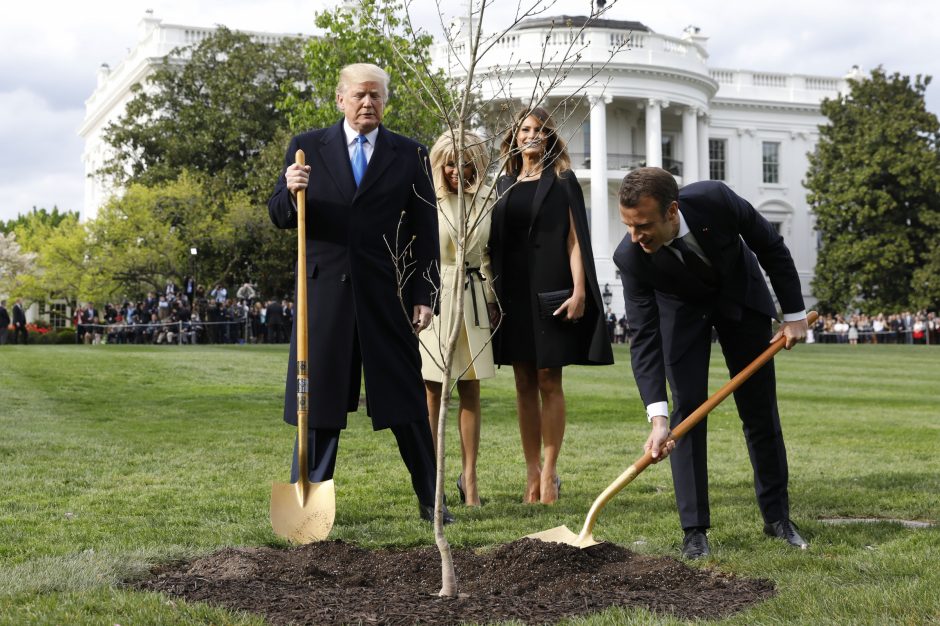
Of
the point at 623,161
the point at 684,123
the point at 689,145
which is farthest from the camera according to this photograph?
the point at 623,161

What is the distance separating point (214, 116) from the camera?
155 ft

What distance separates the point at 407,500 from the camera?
6.85 meters

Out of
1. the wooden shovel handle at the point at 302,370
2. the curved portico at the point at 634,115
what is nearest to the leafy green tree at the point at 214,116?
the curved portico at the point at 634,115

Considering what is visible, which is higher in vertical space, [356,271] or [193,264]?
[193,264]

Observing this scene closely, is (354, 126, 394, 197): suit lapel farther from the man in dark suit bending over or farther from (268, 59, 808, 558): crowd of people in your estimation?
the man in dark suit bending over

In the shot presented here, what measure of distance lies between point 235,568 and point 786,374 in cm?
1943

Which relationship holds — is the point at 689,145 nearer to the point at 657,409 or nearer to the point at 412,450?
the point at 412,450

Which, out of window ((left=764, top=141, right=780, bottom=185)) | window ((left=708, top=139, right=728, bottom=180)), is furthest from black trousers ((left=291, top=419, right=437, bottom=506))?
window ((left=764, top=141, right=780, bottom=185))

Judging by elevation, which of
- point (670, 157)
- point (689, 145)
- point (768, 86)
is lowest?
point (670, 157)

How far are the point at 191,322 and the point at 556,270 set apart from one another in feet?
97.5

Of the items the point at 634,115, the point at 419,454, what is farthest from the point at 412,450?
the point at 634,115

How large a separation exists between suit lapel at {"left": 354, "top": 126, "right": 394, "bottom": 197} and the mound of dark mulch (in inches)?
71.8

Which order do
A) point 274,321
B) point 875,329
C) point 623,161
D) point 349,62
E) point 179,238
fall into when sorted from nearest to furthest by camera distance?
point 349,62
point 274,321
point 179,238
point 875,329
point 623,161

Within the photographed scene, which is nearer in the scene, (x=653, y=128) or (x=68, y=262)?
(x=68, y=262)
